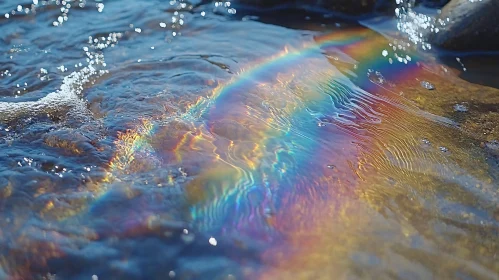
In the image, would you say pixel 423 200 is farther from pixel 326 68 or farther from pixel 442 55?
pixel 442 55

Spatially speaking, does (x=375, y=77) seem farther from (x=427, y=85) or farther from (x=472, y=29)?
(x=472, y=29)

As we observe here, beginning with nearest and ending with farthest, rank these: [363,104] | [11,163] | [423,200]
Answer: [423,200], [11,163], [363,104]

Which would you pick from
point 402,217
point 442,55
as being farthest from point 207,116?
point 442,55

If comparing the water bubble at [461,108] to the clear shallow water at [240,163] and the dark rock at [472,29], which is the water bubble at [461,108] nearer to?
the clear shallow water at [240,163]

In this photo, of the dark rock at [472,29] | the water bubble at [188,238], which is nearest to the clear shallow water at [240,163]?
the water bubble at [188,238]

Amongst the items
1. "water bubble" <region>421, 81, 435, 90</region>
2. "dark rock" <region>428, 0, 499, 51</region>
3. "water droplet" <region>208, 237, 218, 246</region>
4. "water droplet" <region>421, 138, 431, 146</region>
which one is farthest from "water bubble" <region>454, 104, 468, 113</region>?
"water droplet" <region>208, 237, 218, 246</region>
